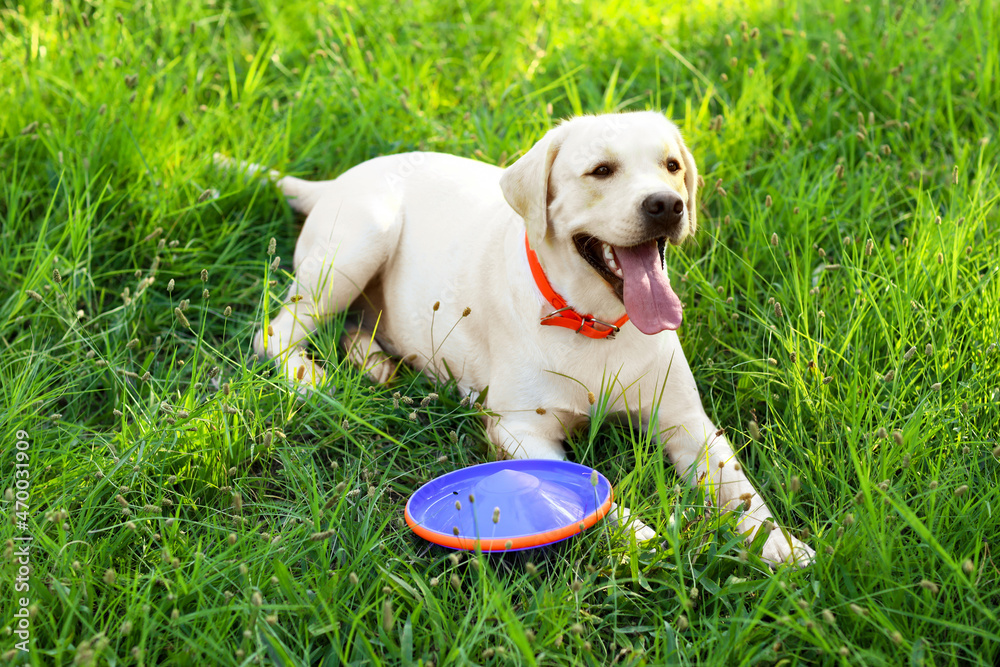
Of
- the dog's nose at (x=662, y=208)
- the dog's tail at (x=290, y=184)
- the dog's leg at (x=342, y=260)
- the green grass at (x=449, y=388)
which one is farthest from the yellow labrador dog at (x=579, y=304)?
the dog's tail at (x=290, y=184)

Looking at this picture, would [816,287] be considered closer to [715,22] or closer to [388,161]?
[388,161]

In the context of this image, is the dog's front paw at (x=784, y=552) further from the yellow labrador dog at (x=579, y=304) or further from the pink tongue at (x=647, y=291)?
the pink tongue at (x=647, y=291)

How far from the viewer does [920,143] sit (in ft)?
14.0

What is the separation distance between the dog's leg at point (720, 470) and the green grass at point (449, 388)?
0.29 ft

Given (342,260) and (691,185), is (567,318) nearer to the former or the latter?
(691,185)

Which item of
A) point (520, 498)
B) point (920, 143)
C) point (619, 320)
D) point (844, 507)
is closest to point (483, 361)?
point (619, 320)

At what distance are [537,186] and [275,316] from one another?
65.2 inches

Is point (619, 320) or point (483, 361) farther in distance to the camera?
point (483, 361)

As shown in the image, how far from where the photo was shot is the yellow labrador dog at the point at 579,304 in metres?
2.68

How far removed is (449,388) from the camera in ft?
10.6

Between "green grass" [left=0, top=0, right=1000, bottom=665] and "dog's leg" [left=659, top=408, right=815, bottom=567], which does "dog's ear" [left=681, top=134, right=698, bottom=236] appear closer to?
"green grass" [left=0, top=0, right=1000, bottom=665]

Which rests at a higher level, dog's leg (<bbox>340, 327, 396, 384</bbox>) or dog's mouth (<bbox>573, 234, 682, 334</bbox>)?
dog's mouth (<bbox>573, 234, 682, 334</bbox>)

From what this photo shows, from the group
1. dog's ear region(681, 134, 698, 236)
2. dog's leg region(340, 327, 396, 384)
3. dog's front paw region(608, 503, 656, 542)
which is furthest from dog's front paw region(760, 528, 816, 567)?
dog's leg region(340, 327, 396, 384)

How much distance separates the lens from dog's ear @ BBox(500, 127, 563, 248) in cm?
276
